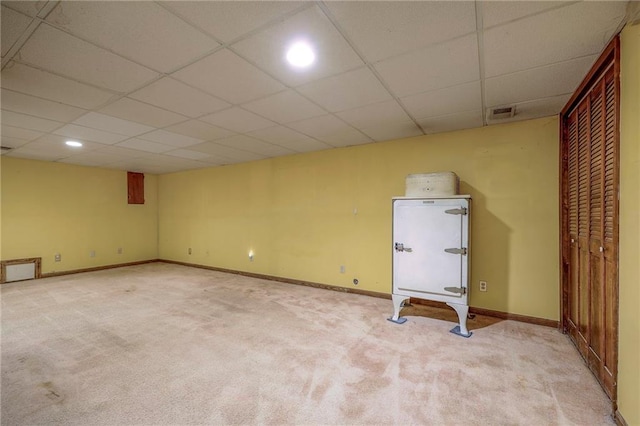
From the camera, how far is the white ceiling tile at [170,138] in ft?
12.5

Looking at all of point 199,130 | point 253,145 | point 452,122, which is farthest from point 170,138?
point 452,122

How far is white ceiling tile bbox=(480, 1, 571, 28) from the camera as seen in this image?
4.88 feet

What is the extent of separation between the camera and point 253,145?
442cm

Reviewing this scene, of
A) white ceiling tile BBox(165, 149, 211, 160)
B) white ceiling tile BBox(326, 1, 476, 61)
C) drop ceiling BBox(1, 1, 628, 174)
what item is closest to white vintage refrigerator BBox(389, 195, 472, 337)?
drop ceiling BBox(1, 1, 628, 174)

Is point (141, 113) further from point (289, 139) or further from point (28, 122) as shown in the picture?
point (289, 139)

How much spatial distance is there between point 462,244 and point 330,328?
1685 mm

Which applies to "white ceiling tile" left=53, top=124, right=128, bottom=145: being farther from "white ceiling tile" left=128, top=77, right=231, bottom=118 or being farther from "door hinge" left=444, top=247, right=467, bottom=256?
"door hinge" left=444, top=247, right=467, bottom=256

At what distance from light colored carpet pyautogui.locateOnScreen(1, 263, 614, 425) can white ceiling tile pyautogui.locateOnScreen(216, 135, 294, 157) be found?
236cm

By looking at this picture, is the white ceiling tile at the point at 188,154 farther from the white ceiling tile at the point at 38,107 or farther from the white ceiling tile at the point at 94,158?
the white ceiling tile at the point at 38,107

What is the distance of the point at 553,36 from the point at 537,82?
0.71m

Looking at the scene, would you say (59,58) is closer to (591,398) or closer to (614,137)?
(614,137)

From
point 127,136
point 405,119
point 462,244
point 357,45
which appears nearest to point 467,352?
point 462,244

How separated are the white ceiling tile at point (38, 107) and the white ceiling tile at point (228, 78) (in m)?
1.57

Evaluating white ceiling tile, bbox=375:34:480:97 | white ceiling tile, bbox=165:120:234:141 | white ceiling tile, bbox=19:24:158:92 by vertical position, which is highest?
white ceiling tile, bbox=375:34:480:97
